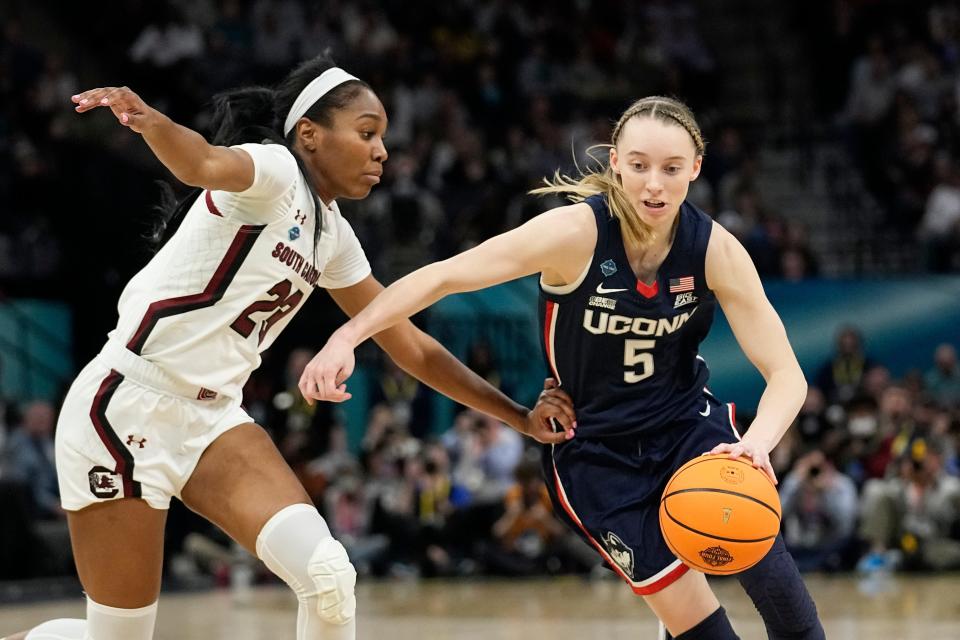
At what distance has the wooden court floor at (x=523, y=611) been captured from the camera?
8.28 metres

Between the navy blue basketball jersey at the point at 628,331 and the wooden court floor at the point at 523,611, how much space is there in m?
3.69


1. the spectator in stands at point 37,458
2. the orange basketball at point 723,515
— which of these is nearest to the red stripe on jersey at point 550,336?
the orange basketball at point 723,515

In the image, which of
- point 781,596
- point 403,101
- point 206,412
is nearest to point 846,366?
point 403,101

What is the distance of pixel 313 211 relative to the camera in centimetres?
441

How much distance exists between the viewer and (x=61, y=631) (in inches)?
179

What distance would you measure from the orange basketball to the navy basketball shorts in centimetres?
32

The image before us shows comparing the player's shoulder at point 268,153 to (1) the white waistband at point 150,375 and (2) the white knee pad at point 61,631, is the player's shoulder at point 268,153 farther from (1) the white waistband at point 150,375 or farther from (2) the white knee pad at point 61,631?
(2) the white knee pad at point 61,631

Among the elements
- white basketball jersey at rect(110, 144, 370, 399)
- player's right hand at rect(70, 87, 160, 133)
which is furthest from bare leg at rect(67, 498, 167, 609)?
A: player's right hand at rect(70, 87, 160, 133)

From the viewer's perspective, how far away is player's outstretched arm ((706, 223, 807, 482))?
4.32 m

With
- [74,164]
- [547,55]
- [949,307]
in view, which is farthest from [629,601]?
[547,55]

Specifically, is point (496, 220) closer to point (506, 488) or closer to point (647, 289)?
point (506, 488)

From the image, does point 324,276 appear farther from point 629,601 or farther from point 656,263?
point 629,601

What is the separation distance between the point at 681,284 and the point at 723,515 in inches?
30.2

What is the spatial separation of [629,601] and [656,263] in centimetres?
598
